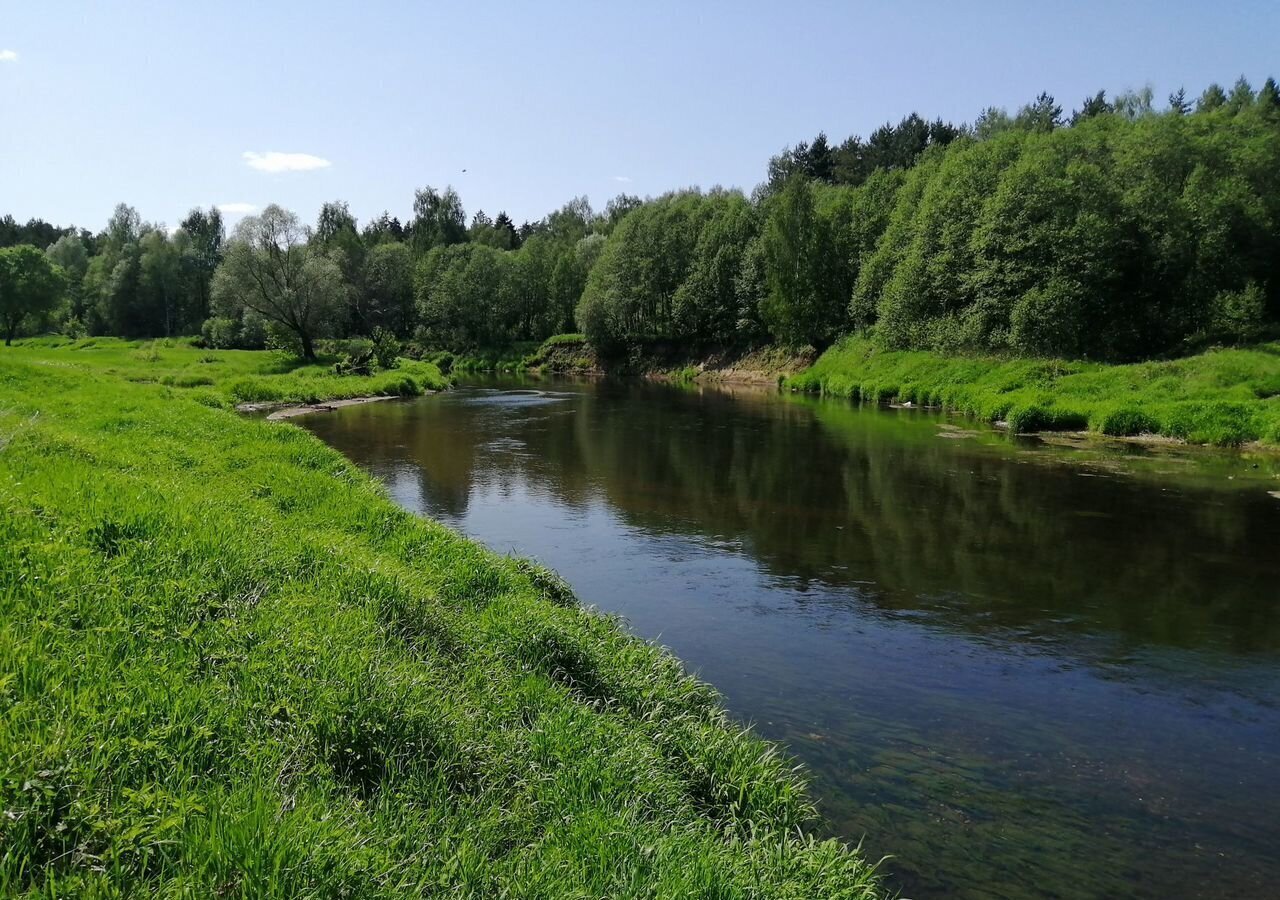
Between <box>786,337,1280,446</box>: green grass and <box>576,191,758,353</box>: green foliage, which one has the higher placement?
<box>576,191,758,353</box>: green foliage

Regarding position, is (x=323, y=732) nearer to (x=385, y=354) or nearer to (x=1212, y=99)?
(x=385, y=354)

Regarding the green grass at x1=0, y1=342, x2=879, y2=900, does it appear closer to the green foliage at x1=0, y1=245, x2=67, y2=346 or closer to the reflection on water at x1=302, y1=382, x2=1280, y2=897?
the reflection on water at x1=302, y1=382, x2=1280, y2=897

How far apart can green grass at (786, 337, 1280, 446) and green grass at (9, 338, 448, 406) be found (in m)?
35.5

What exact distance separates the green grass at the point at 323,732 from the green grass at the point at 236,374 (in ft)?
110

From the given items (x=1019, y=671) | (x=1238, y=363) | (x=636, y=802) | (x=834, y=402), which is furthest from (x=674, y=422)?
(x=636, y=802)

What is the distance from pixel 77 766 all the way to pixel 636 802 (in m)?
3.75

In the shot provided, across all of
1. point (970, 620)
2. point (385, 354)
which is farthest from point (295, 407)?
point (970, 620)

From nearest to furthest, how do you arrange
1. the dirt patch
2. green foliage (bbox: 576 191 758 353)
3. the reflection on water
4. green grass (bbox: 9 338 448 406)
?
1. the reflection on water
2. the dirt patch
3. green grass (bbox: 9 338 448 406)
4. green foliage (bbox: 576 191 758 353)

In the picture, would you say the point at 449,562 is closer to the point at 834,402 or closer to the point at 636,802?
the point at 636,802

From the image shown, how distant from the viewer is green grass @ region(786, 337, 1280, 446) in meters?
32.2

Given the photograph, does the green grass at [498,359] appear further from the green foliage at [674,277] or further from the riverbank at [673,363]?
the green foliage at [674,277]

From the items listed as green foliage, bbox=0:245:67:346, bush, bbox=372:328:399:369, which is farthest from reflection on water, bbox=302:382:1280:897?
green foliage, bbox=0:245:67:346

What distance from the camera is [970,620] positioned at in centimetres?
1388

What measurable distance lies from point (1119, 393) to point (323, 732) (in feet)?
136
